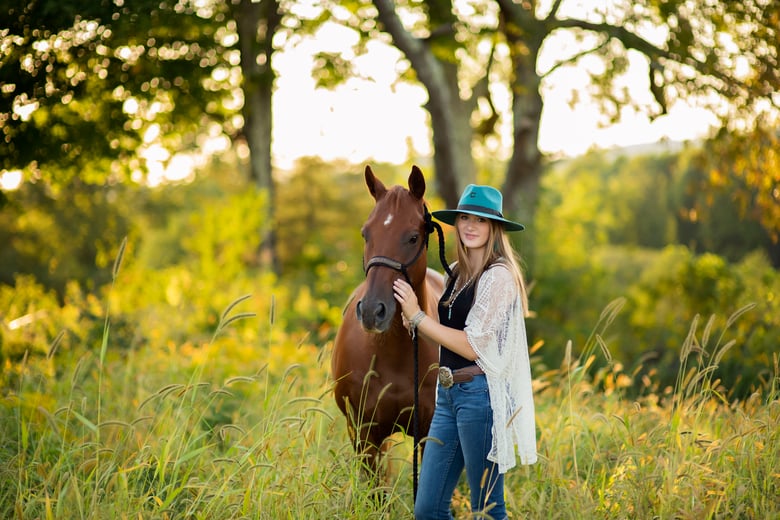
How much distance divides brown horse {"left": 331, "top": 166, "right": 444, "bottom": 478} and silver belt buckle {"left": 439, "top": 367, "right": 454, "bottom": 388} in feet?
1.26

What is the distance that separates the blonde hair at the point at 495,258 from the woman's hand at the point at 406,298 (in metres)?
0.20

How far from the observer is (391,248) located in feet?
12.5

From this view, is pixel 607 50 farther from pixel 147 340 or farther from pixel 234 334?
pixel 147 340

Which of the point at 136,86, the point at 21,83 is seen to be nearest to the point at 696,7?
the point at 136,86

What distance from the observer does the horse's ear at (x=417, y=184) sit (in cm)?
402

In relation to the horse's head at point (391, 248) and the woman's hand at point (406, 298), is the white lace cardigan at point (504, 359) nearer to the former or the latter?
the woman's hand at point (406, 298)

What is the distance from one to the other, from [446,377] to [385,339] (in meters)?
0.93

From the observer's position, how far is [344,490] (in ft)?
13.4

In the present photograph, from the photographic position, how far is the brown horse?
376 cm

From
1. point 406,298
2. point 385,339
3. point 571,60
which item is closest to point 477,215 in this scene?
point 406,298

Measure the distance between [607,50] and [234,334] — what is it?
6.94 meters

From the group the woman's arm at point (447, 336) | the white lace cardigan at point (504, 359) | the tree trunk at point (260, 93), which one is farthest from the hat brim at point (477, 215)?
→ the tree trunk at point (260, 93)

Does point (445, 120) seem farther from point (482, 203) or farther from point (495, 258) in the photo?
point (495, 258)

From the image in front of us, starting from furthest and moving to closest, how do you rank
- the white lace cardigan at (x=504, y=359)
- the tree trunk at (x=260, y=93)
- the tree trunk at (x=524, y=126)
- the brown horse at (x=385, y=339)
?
the tree trunk at (x=260, y=93) < the tree trunk at (x=524, y=126) < the brown horse at (x=385, y=339) < the white lace cardigan at (x=504, y=359)
